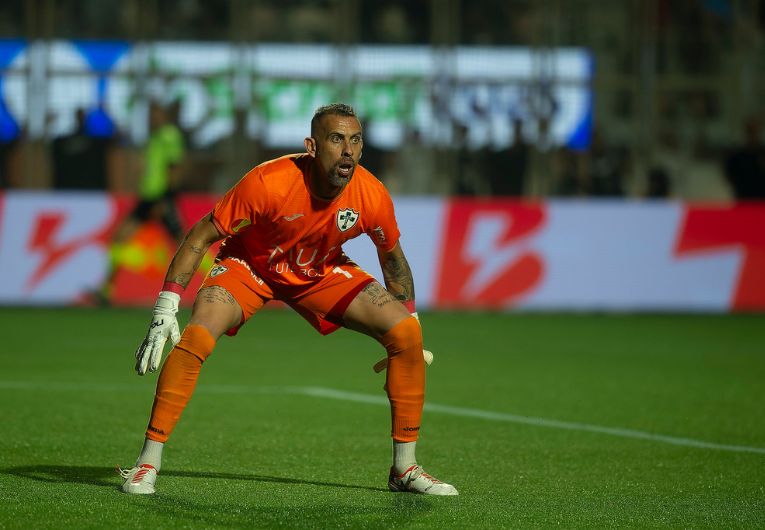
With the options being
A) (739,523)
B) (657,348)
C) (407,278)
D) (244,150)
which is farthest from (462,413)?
(244,150)

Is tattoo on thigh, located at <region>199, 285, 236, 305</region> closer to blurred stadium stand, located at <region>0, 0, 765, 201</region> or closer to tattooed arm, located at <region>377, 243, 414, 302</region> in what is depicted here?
tattooed arm, located at <region>377, 243, 414, 302</region>

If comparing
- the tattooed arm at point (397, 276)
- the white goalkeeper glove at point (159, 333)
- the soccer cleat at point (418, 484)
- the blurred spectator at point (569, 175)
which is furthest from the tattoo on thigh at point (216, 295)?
the blurred spectator at point (569, 175)

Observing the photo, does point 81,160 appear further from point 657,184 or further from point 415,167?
point 657,184

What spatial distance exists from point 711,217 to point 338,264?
40.5 ft

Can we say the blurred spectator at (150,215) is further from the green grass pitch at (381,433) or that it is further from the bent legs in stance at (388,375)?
the bent legs in stance at (388,375)

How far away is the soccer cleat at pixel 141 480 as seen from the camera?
658 centimetres

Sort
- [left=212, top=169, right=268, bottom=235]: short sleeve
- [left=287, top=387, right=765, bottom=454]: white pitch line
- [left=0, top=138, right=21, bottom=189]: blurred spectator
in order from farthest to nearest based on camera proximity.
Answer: [left=0, top=138, right=21, bottom=189]: blurred spectator, [left=287, top=387, right=765, bottom=454]: white pitch line, [left=212, top=169, right=268, bottom=235]: short sleeve

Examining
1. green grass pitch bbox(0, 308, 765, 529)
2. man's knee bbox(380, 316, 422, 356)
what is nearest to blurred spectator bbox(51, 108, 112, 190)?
green grass pitch bbox(0, 308, 765, 529)

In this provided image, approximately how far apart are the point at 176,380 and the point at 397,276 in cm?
131

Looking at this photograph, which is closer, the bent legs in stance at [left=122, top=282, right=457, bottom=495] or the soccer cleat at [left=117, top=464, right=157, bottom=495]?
the soccer cleat at [left=117, top=464, right=157, bottom=495]

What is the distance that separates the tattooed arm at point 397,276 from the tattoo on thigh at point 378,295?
118 millimetres

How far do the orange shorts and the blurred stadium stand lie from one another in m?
14.7

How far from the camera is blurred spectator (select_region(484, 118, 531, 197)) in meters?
22.1

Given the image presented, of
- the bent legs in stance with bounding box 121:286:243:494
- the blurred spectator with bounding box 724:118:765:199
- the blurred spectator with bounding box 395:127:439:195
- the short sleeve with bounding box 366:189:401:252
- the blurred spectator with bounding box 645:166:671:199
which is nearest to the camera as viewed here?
the bent legs in stance with bounding box 121:286:243:494
